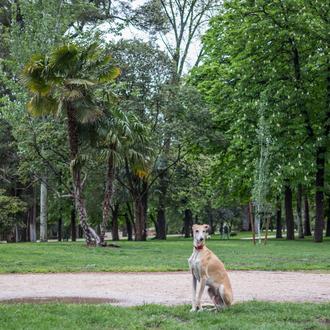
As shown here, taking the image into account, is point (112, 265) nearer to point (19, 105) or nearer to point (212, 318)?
point (212, 318)


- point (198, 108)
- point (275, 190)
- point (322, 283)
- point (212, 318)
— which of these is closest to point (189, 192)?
point (198, 108)

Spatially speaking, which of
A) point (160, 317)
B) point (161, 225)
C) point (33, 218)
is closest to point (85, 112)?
point (160, 317)

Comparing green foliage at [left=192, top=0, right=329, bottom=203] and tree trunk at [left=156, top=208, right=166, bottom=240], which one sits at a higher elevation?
green foliage at [left=192, top=0, right=329, bottom=203]

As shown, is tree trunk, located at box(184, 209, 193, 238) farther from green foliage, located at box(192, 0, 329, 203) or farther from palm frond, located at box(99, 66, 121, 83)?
palm frond, located at box(99, 66, 121, 83)

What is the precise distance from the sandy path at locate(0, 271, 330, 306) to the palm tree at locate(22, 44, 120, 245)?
9.97 meters

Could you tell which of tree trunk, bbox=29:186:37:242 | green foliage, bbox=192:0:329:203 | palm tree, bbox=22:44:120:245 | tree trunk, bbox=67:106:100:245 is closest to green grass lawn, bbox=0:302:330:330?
palm tree, bbox=22:44:120:245

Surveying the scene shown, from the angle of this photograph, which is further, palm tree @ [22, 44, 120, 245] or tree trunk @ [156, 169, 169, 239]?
tree trunk @ [156, 169, 169, 239]

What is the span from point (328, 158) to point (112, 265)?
627 inches

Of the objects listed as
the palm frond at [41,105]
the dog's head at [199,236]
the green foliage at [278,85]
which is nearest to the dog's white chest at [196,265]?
the dog's head at [199,236]

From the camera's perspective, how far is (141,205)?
3472 cm

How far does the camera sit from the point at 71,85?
22.5 m

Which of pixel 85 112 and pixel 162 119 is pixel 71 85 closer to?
pixel 85 112

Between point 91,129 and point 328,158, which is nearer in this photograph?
point 91,129

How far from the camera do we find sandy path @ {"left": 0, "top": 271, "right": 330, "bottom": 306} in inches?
392
